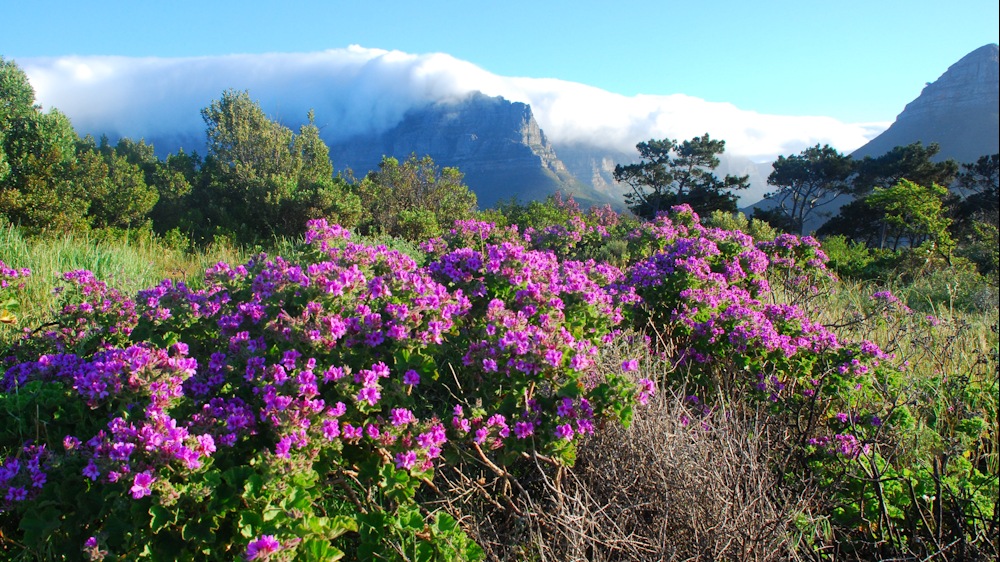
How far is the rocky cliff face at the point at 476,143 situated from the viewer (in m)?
136

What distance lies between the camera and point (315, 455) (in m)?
1.90

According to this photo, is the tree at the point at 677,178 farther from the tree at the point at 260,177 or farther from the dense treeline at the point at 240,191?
the tree at the point at 260,177

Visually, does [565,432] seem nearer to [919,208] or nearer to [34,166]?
[34,166]

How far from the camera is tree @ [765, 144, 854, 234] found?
3716cm

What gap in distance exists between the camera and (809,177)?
38531mm

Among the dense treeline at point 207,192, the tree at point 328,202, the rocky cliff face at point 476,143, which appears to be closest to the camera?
the dense treeline at point 207,192

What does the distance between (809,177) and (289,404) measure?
141ft

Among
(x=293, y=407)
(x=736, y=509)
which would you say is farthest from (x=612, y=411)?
(x=293, y=407)

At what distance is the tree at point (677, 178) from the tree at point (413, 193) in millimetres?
22964

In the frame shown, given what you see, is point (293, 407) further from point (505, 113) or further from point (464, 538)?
point (505, 113)

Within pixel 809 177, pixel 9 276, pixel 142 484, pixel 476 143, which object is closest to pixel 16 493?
pixel 142 484

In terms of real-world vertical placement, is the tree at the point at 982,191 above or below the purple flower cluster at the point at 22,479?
below

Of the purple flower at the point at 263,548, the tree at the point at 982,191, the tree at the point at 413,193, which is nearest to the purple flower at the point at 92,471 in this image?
the purple flower at the point at 263,548

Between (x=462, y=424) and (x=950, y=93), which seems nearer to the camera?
(x=462, y=424)
